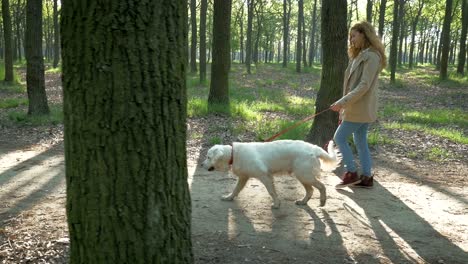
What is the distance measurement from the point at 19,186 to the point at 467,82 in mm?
20734

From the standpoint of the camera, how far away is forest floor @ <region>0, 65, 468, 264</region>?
151 inches

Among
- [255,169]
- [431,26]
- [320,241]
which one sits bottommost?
[320,241]

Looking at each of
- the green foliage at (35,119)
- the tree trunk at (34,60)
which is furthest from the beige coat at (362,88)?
the tree trunk at (34,60)

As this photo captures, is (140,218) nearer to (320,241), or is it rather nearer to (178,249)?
(178,249)

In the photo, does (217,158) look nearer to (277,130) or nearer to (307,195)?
(307,195)

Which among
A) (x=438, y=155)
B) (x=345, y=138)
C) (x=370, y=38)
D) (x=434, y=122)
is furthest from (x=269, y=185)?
(x=434, y=122)

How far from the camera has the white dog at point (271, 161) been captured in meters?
4.86

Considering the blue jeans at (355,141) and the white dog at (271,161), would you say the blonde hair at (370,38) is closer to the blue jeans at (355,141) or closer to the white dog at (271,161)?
the blue jeans at (355,141)

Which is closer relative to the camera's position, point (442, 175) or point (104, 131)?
point (104, 131)

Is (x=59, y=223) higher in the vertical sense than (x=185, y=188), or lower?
lower

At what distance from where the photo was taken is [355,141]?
18.8 ft

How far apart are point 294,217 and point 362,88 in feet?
6.28

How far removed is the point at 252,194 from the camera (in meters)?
5.53

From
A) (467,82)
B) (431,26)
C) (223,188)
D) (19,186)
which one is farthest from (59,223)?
(431,26)
